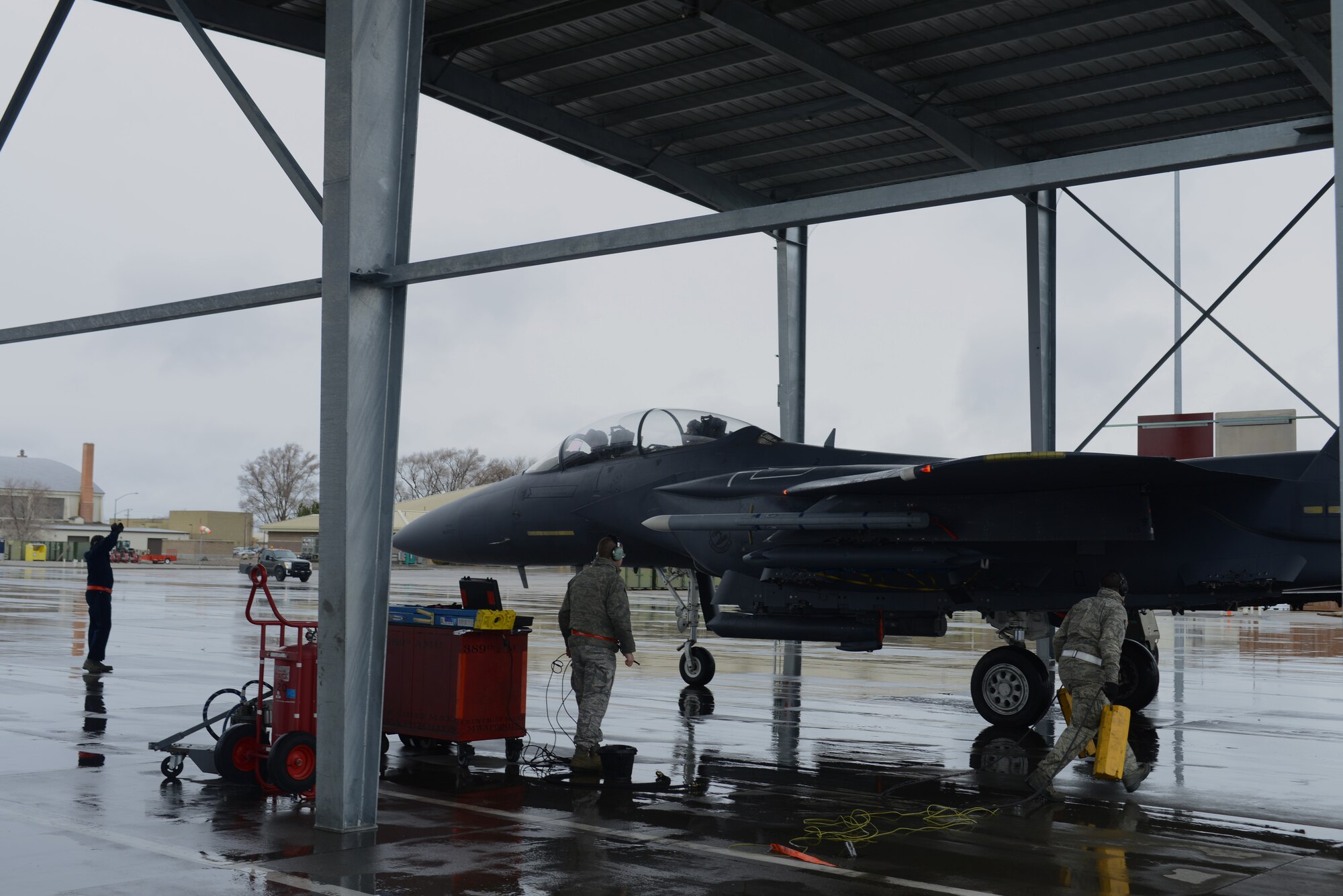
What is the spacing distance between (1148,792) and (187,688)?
10.1 m

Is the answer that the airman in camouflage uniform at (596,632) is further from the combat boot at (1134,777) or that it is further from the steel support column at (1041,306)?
the steel support column at (1041,306)

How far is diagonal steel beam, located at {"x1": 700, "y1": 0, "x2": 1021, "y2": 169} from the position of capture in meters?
12.4

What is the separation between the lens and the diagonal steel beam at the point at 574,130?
45.2 ft

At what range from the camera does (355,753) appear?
6719mm

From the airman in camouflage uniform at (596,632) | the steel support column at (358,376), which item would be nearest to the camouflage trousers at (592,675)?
the airman in camouflage uniform at (596,632)

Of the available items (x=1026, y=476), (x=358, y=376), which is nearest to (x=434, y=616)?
(x=358, y=376)

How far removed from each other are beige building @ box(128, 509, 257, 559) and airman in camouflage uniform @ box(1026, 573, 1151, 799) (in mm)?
92935

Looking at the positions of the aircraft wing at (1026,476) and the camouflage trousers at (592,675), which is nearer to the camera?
the camouflage trousers at (592,675)

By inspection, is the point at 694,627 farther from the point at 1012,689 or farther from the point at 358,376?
the point at 358,376

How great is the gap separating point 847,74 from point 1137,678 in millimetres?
7400

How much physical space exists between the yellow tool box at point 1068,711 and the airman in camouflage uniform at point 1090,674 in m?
0.23

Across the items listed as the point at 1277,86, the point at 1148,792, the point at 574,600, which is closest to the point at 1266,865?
the point at 1148,792

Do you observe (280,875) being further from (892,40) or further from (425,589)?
(425,589)

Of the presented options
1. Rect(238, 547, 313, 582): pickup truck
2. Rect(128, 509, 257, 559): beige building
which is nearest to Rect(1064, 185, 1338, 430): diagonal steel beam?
Rect(238, 547, 313, 582): pickup truck
